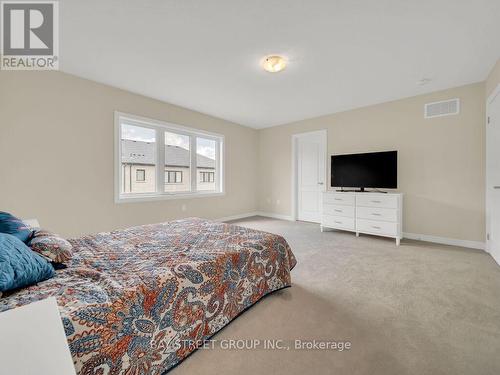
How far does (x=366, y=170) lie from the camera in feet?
13.3

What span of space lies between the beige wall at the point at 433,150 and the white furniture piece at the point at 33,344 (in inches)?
187

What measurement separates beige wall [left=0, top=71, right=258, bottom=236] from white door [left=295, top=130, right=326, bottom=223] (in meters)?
3.32

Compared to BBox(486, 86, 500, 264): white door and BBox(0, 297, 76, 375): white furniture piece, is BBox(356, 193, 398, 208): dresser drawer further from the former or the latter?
BBox(0, 297, 76, 375): white furniture piece

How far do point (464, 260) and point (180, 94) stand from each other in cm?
488

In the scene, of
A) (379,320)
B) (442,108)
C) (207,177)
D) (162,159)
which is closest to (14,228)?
(379,320)

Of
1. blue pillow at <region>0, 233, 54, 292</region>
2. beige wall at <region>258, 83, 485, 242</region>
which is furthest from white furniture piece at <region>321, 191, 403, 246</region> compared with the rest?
blue pillow at <region>0, 233, 54, 292</region>

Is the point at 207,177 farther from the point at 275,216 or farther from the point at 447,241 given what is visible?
the point at 447,241

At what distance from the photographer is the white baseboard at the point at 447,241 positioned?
10.8 feet

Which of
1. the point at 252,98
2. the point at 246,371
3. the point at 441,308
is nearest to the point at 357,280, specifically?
the point at 441,308

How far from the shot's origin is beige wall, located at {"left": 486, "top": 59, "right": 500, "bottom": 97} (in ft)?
8.82

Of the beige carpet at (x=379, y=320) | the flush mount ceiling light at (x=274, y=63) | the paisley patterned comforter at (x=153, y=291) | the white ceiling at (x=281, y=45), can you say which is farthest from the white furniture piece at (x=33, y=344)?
the flush mount ceiling light at (x=274, y=63)

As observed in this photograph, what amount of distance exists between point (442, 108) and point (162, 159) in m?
5.00

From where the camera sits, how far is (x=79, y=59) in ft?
8.84

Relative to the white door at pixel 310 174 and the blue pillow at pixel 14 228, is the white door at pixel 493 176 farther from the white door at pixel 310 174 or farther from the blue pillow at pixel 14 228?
the blue pillow at pixel 14 228
